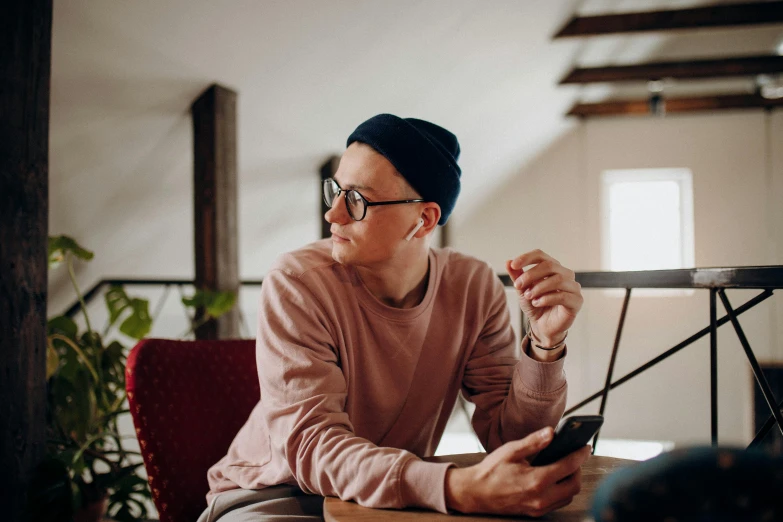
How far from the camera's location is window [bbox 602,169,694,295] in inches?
286

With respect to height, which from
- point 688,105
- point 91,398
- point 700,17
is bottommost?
point 91,398

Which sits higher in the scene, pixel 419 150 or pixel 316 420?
pixel 419 150

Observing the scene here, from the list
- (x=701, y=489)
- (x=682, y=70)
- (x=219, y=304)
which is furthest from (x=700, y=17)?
(x=701, y=489)

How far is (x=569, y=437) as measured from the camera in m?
0.79

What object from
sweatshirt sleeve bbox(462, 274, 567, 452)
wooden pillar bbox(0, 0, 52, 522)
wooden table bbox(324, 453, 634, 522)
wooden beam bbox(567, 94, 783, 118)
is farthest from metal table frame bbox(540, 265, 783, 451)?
wooden beam bbox(567, 94, 783, 118)

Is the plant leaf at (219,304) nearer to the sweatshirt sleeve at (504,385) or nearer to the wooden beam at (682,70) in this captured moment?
the sweatshirt sleeve at (504,385)

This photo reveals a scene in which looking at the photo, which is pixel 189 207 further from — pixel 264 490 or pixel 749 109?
pixel 749 109

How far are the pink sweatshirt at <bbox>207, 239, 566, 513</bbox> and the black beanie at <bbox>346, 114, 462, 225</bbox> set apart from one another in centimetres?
16

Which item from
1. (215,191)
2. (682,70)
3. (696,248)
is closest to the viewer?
(215,191)

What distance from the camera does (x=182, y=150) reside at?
135 inches

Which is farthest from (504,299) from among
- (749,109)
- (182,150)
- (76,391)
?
(749,109)

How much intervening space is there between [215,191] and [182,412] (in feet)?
7.06

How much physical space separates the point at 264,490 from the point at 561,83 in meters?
5.48

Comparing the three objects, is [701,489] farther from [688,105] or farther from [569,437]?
[688,105]
